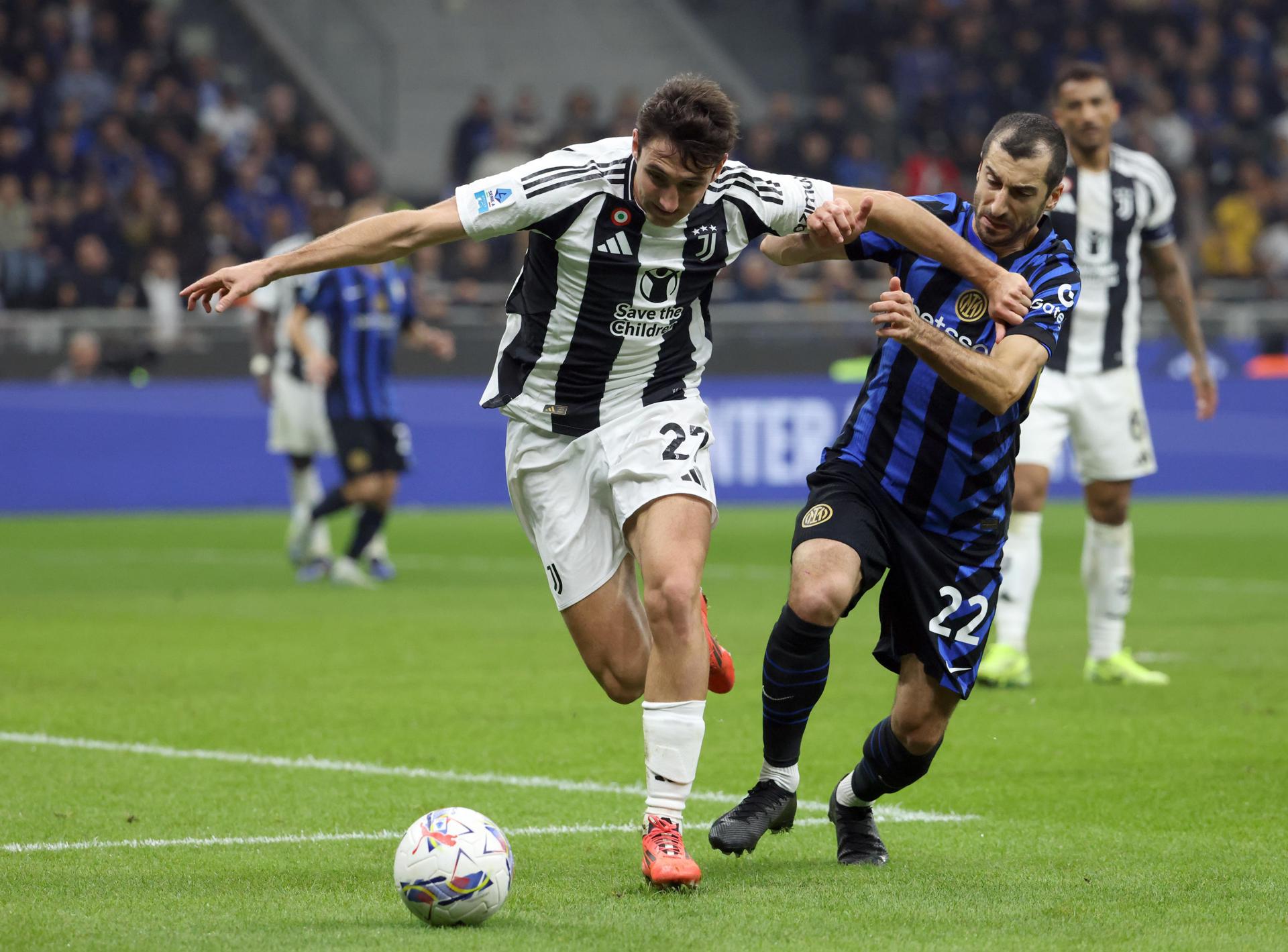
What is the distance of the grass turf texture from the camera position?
4.30 meters

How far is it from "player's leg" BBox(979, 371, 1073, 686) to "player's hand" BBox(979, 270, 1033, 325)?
3.29 m

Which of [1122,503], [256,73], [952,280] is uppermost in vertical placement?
[256,73]

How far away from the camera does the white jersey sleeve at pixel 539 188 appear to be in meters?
4.86

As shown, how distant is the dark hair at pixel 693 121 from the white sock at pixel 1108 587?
13.6 feet

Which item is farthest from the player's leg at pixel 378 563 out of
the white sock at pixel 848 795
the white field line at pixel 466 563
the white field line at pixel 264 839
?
the white sock at pixel 848 795

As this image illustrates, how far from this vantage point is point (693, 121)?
15.4ft

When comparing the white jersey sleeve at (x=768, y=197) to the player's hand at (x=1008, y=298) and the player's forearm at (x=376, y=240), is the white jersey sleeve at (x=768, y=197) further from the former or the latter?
the player's forearm at (x=376, y=240)

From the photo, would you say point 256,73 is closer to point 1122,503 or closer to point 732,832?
point 1122,503

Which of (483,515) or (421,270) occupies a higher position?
(421,270)

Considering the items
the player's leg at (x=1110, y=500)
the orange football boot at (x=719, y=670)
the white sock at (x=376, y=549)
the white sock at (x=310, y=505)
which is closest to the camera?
the orange football boot at (x=719, y=670)

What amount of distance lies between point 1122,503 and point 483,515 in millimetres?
10234

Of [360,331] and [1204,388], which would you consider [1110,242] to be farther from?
[360,331]

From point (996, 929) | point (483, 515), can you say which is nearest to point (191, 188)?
point (483, 515)

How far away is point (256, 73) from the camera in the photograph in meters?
25.5
